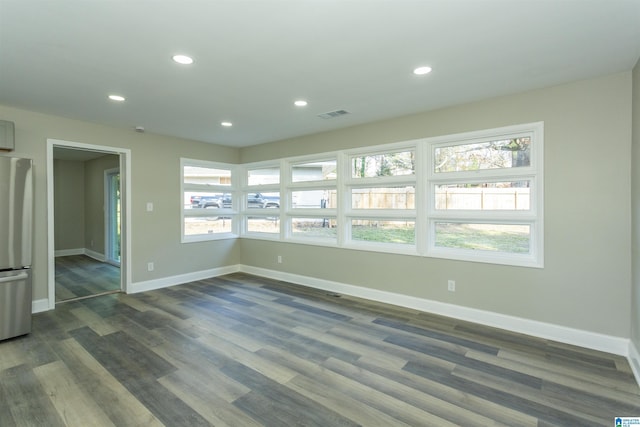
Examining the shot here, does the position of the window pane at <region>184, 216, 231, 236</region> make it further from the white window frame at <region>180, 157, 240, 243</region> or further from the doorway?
the doorway

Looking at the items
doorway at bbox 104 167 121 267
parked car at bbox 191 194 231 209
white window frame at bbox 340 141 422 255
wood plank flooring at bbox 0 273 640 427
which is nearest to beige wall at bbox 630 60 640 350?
wood plank flooring at bbox 0 273 640 427

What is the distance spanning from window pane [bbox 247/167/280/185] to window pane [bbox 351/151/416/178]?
1729 millimetres

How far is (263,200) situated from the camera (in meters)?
6.08

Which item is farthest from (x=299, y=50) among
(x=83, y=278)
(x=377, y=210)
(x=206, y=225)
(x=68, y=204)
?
(x=68, y=204)

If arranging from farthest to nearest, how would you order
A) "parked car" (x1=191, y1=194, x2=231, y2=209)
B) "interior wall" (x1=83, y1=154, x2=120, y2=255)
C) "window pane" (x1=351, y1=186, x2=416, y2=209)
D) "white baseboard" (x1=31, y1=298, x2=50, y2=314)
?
"interior wall" (x1=83, y1=154, x2=120, y2=255)
"parked car" (x1=191, y1=194, x2=231, y2=209)
"window pane" (x1=351, y1=186, x2=416, y2=209)
"white baseboard" (x1=31, y1=298, x2=50, y2=314)

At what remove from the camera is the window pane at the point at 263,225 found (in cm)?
592

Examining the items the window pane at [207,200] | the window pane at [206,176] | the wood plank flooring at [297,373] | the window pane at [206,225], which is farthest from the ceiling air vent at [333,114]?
the window pane at [206,225]

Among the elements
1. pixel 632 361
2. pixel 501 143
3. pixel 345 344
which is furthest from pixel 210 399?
pixel 501 143

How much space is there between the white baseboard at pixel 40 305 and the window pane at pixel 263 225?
3263 mm

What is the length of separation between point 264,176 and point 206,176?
109cm

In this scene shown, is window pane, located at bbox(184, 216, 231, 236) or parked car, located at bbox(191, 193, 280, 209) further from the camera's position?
parked car, located at bbox(191, 193, 280, 209)

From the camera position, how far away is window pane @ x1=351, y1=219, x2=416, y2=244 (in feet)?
13.8

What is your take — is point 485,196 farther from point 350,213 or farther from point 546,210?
point 350,213

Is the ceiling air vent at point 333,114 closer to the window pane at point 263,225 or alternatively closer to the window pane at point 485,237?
the window pane at point 485,237
